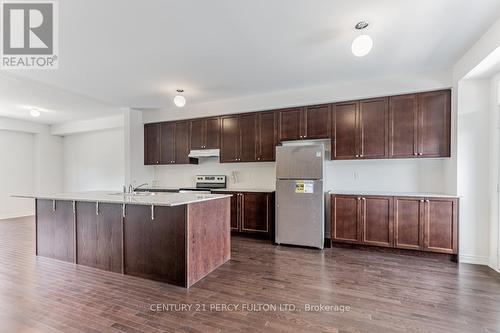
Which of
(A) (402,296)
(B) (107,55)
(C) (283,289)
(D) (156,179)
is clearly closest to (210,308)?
(C) (283,289)

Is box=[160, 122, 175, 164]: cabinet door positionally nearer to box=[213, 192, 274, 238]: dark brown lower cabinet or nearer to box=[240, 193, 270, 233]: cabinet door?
box=[213, 192, 274, 238]: dark brown lower cabinet

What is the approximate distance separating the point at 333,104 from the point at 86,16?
11.1ft

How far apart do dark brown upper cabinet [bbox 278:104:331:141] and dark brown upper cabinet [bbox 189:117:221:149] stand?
135cm

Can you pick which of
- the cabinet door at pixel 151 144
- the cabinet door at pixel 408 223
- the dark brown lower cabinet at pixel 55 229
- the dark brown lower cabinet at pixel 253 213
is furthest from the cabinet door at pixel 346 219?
the cabinet door at pixel 151 144

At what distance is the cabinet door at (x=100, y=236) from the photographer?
2.89 meters

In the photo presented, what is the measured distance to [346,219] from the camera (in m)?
3.71

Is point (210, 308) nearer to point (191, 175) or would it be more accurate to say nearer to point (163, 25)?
point (163, 25)

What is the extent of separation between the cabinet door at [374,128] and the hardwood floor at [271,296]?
1.55m

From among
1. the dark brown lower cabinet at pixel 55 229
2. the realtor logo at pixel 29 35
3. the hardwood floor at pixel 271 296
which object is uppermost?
the realtor logo at pixel 29 35

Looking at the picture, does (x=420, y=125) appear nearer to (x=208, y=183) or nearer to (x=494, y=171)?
(x=494, y=171)

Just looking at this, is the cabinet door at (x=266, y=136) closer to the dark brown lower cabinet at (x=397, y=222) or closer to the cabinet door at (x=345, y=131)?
the cabinet door at (x=345, y=131)

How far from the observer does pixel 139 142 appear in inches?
216

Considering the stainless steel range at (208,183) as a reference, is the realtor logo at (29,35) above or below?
above

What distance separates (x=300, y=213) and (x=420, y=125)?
2171mm
